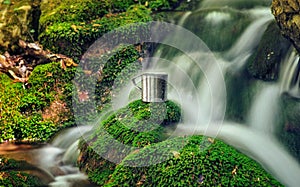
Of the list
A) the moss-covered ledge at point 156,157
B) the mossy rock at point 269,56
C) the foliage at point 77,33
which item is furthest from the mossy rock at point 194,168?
the foliage at point 77,33

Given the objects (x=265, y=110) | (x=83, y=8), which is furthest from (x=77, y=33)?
(x=265, y=110)

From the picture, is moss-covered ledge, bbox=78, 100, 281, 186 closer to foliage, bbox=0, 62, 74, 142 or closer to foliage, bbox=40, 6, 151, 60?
foliage, bbox=0, 62, 74, 142

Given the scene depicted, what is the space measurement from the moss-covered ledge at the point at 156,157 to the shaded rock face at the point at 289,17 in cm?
197

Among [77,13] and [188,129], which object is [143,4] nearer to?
[77,13]

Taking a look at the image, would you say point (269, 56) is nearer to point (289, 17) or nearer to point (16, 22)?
point (289, 17)

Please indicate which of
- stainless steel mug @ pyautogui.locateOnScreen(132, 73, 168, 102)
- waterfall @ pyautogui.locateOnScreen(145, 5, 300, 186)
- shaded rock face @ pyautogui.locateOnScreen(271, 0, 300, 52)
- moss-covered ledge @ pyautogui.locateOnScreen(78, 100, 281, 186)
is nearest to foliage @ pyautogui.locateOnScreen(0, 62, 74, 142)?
moss-covered ledge @ pyautogui.locateOnScreen(78, 100, 281, 186)

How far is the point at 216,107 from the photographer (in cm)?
738

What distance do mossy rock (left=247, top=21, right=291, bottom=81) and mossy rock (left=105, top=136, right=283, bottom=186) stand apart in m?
2.54

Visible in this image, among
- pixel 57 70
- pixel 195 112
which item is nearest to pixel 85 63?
pixel 57 70

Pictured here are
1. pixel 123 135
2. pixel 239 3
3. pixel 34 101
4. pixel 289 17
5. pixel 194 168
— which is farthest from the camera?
pixel 239 3

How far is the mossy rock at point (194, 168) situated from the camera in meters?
4.75

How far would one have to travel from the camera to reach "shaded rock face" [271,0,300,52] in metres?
5.69

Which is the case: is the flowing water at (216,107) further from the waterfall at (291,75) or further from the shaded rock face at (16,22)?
the shaded rock face at (16,22)

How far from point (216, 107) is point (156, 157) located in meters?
2.53
